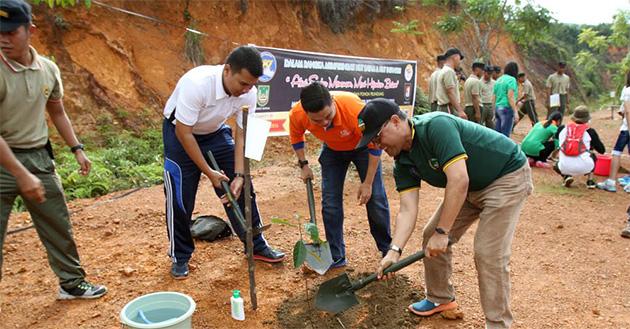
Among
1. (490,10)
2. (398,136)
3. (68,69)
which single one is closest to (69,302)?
(398,136)

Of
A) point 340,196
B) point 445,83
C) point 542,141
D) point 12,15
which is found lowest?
point 542,141

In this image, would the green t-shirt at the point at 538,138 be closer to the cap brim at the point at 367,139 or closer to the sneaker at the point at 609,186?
the sneaker at the point at 609,186

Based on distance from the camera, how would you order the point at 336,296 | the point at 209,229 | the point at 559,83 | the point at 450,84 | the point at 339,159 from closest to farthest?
the point at 336,296 → the point at 339,159 → the point at 209,229 → the point at 450,84 → the point at 559,83

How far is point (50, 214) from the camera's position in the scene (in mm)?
2734

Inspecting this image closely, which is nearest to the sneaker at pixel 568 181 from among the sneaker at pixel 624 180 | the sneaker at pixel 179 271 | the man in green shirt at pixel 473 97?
the sneaker at pixel 624 180

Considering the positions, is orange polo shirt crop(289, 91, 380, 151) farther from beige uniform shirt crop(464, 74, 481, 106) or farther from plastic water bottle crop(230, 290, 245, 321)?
beige uniform shirt crop(464, 74, 481, 106)

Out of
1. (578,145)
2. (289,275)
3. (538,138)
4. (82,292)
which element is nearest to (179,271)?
(82,292)

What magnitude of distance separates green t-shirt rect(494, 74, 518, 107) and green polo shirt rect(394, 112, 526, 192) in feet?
19.7

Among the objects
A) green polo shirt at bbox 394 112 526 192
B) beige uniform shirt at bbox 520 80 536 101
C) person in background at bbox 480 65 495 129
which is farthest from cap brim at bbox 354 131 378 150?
beige uniform shirt at bbox 520 80 536 101

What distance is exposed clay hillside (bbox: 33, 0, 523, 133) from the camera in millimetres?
8164

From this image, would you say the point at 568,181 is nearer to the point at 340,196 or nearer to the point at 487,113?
the point at 487,113

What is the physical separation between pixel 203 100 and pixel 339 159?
1.14 meters

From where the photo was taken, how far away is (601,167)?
702 centimetres

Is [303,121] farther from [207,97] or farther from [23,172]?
Answer: [23,172]
